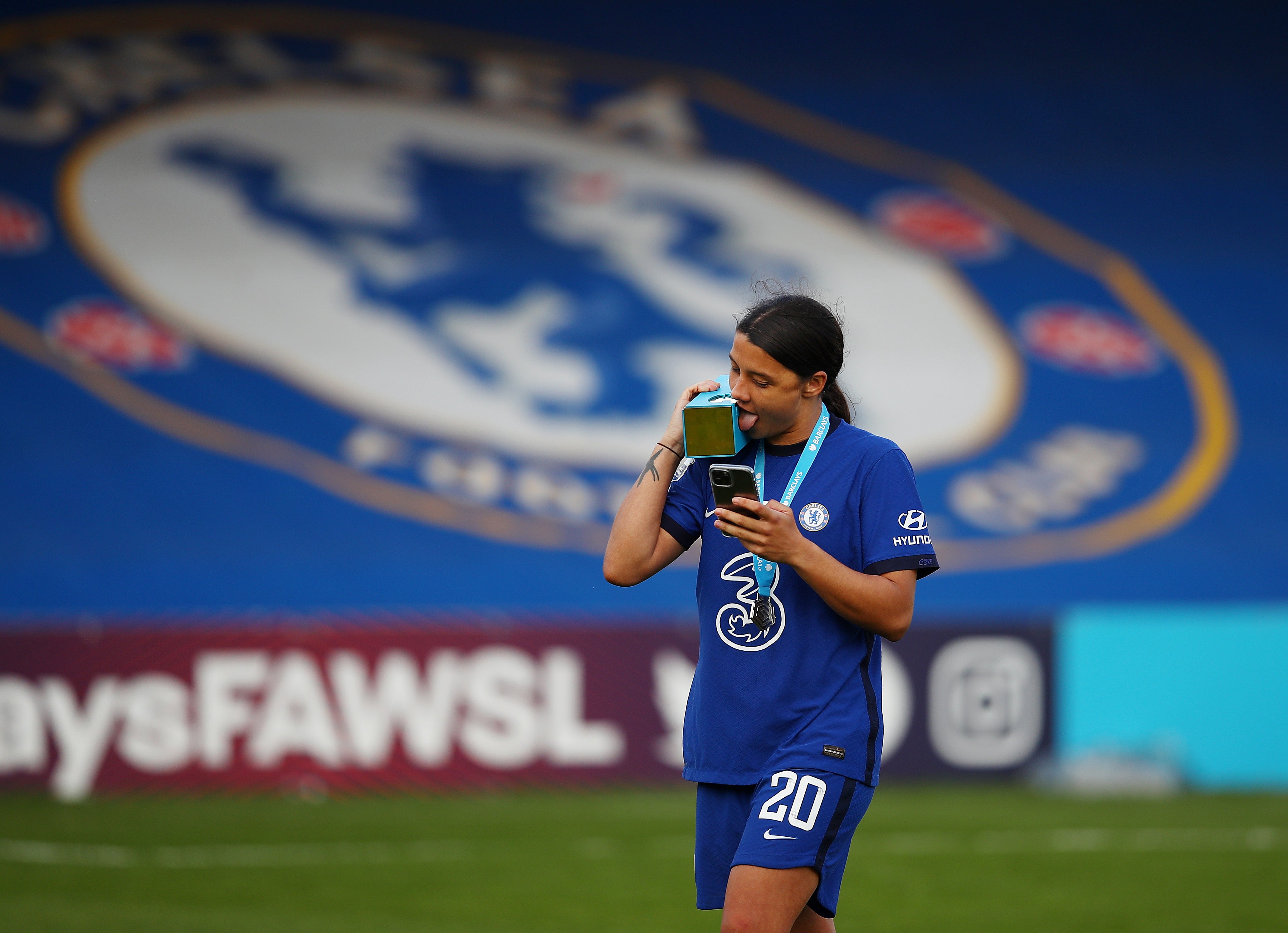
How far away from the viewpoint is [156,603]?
41.4 ft

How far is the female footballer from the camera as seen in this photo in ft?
10.2

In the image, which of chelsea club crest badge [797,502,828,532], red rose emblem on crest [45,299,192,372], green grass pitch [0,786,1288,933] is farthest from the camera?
red rose emblem on crest [45,299,192,372]

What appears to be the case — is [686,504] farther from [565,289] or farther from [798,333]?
[565,289]

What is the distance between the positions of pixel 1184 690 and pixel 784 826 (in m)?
8.16

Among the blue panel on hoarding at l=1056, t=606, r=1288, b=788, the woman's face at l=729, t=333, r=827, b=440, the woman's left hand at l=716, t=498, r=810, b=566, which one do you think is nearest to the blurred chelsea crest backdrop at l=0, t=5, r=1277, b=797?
the blue panel on hoarding at l=1056, t=606, r=1288, b=788

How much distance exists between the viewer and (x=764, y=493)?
3.27 metres

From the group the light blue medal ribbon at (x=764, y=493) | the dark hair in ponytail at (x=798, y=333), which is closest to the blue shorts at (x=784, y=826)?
the light blue medal ribbon at (x=764, y=493)

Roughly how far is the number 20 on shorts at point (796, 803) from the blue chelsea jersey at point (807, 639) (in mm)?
30

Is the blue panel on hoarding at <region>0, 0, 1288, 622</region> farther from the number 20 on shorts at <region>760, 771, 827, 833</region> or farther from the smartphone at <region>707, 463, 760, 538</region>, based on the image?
the smartphone at <region>707, 463, 760, 538</region>

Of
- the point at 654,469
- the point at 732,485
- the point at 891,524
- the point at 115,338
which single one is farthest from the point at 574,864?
the point at 115,338

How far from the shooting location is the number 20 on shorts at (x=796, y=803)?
3.12m

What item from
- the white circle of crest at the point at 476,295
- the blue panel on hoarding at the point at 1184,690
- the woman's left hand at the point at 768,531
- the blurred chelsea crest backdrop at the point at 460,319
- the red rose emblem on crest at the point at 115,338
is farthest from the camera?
the white circle of crest at the point at 476,295

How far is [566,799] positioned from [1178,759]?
163 inches

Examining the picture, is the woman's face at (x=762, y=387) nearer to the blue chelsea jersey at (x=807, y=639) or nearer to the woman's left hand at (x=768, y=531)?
the blue chelsea jersey at (x=807, y=639)
